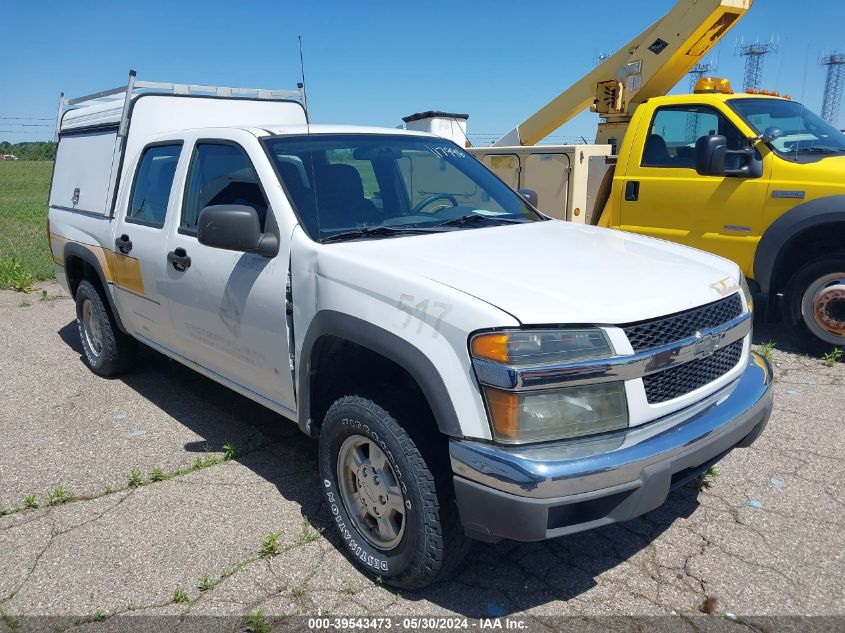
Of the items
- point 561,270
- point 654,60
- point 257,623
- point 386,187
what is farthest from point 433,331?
point 654,60

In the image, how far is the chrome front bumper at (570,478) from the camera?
2.30m

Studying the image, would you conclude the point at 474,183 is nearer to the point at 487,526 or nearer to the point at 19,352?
the point at 487,526

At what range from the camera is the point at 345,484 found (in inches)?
122

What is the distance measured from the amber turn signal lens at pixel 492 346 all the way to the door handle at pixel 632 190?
473 centimetres

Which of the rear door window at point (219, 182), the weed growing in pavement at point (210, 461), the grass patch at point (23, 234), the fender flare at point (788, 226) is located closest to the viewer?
the rear door window at point (219, 182)

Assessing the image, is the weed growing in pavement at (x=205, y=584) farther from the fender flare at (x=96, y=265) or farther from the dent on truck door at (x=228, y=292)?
the fender flare at (x=96, y=265)

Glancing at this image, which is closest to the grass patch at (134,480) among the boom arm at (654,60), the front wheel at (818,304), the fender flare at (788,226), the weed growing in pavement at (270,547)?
the weed growing in pavement at (270,547)

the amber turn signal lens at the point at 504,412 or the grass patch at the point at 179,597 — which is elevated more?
the amber turn signal lens at the point at 504,412

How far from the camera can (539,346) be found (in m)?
2.37

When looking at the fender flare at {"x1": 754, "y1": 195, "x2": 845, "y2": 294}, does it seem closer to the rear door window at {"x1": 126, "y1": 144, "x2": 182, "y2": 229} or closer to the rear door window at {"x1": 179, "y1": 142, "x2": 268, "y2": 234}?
the rear door window at {"x1": 179, "y1": 142, "x2": 268, "y2": 234}

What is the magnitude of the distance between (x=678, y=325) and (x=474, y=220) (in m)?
1.41

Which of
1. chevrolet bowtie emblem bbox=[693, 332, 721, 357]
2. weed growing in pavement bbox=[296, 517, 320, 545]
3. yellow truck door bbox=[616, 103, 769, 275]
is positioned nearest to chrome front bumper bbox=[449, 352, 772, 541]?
chevrolet bowtie emblem bbox=[693, 332, 721, 357]

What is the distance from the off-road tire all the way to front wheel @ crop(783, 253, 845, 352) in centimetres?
544

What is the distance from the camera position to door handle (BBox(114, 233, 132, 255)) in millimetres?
4635
